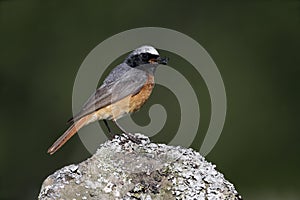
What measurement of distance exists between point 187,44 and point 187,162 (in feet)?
10.7

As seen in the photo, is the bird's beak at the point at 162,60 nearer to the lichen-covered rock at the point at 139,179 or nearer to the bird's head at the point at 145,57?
the bird's head at the point at 145,57

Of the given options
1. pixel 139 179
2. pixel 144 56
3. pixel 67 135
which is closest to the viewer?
pixel 139 179

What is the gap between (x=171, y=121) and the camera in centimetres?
667

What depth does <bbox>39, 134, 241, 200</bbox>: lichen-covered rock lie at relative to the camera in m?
3.15

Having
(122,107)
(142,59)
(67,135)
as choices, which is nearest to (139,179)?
(67,135)

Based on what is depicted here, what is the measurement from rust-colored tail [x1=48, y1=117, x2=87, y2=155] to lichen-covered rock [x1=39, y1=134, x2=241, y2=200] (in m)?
0.67

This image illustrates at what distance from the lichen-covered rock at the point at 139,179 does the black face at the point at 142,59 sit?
1059mm

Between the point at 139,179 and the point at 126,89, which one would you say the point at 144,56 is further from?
the point at 139,179

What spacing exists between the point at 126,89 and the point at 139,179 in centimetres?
129

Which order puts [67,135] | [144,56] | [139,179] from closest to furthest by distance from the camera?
[139,179] → [67,135] → [144,56]

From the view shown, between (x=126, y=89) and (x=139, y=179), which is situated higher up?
(x=126, y=89)

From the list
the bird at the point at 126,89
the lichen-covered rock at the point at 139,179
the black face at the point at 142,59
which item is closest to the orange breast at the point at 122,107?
the bird at the point at 126,89

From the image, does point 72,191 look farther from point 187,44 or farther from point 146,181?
point 187,44

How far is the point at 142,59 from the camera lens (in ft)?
14.4
